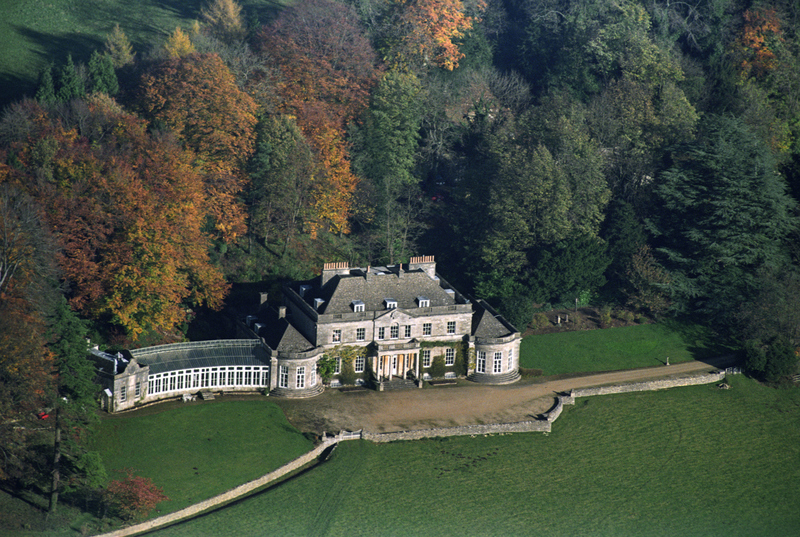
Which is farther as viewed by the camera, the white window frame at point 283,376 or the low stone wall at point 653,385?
the low stone wall at point 653,385

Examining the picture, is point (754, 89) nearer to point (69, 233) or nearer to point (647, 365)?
point (647, 365)

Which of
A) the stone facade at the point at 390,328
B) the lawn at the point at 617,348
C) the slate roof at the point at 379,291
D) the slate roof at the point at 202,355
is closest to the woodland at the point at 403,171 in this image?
the lawn at the point at 617,348

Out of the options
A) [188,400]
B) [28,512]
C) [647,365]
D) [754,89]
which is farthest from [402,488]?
[754,89]

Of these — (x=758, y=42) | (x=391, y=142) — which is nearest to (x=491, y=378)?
(x=391, y=142)

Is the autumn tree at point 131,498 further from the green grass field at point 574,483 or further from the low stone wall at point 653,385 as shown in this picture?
the low stone wall at point 653,385

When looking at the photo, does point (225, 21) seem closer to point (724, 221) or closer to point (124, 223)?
point (124, 223)

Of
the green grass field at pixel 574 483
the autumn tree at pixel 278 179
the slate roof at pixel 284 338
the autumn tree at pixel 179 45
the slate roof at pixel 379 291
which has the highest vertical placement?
the autumn tree at pixel 179 45
